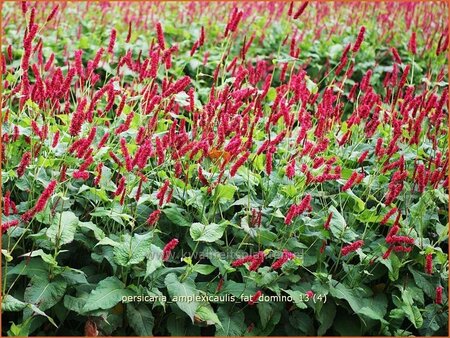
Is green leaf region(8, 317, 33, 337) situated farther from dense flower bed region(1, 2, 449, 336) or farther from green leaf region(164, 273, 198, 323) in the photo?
green leaf region(164, 273, 198, 323)

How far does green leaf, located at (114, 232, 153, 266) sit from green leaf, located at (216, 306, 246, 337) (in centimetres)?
43

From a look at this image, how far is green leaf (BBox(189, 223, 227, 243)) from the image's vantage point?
2.83m

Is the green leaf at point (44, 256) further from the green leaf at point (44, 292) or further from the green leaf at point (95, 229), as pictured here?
the green leaf at point (95, 229)

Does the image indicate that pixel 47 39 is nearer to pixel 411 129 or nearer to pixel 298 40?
pixel 298 40

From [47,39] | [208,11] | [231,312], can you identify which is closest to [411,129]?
[231,312]

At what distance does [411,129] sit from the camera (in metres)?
3.62

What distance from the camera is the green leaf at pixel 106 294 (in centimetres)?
263

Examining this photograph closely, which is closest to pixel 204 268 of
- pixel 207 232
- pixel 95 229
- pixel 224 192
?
pixel 207 232

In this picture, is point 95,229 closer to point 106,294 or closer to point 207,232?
point 106,294

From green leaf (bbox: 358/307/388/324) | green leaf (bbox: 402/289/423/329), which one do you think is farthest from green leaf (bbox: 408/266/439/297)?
green leaf (bbox: 358/307/388/324)

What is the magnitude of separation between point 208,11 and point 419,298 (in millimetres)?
5562

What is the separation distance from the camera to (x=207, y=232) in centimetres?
288

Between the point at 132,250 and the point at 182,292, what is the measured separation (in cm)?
27

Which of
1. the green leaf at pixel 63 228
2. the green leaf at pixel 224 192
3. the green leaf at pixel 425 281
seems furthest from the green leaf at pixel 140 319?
the green leaf at pixel 425 281
